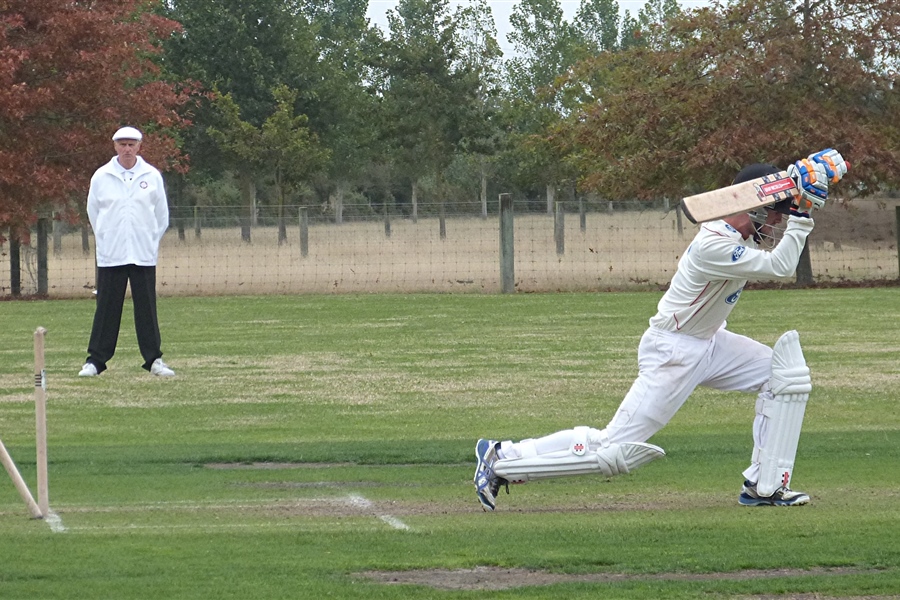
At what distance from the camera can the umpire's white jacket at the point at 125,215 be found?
44.9 feet

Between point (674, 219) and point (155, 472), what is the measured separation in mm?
29393

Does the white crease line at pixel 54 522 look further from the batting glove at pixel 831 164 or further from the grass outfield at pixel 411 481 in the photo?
the batting glove at pixel 831 164

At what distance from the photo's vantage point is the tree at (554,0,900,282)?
1019 inches

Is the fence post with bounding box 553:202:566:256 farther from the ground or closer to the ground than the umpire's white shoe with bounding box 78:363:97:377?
farther from the ground

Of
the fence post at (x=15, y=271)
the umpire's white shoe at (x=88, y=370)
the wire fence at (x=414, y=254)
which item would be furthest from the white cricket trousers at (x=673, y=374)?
the fence post at (x=15, y=271)

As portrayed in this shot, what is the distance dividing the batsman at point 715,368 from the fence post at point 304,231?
2324 centimetres

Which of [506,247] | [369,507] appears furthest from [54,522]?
[506,247]

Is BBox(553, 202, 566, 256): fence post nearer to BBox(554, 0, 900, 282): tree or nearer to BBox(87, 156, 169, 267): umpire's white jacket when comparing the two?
BBox(554, 0, 900, 282): tree

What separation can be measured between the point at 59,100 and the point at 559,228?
11746 mm

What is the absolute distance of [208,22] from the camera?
53.9 meters

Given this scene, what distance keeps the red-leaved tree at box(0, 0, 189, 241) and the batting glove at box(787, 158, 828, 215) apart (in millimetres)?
19557

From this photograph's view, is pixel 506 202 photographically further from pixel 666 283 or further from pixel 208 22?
pixel 208 22

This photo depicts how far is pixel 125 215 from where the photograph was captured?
44.8ft

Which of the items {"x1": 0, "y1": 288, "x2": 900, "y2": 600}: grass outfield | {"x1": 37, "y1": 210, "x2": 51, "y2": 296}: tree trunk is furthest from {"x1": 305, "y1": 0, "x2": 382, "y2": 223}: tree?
{"x1": 0, "y1": 288, "x2": 900, "y2": 600}: grass outfield
